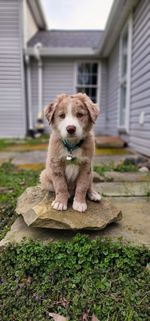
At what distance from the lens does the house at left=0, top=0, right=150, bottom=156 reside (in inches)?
212

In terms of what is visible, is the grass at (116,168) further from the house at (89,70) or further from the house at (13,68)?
the house at (13,68)

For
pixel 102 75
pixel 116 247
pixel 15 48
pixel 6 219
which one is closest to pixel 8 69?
pixel 15 48

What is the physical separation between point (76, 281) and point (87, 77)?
8.61 m

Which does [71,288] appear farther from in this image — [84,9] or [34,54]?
[84,9]

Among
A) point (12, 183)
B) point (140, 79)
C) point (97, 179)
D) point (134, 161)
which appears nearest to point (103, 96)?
point (140, 79)

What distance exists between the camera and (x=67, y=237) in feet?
5.76

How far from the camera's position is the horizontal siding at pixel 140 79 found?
4.50 meters

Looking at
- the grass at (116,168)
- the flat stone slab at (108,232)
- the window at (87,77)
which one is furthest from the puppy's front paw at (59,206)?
the window at (87,77)

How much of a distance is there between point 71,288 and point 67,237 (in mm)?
346

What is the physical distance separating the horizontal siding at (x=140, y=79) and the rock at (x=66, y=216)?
2.78 metres

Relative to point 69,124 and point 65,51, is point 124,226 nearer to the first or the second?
point 69,124

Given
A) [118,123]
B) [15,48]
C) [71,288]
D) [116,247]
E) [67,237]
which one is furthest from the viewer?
[15,48]

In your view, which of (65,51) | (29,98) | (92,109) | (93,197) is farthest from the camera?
(29,98)

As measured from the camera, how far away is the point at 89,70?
368 inches
